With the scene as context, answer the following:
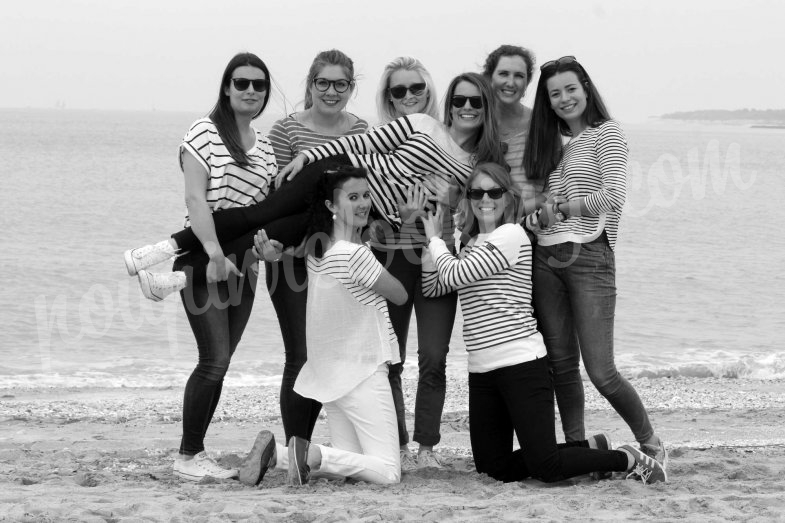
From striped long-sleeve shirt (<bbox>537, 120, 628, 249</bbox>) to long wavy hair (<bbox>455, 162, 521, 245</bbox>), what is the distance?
232mm

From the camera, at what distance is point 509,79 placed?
5207mm

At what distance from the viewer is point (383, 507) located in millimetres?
4277

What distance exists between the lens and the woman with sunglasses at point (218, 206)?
469 centimetres

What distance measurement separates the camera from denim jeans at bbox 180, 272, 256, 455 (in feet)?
15.6

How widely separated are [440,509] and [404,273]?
129 centimetres

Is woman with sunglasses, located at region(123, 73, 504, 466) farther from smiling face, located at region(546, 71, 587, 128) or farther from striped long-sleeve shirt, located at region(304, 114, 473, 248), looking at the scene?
smiling face, located at region(546, 71, 587, 128)

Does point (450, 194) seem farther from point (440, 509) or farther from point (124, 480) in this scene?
point (124, 480)

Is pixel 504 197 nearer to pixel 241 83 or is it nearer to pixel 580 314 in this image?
pixel 580 314

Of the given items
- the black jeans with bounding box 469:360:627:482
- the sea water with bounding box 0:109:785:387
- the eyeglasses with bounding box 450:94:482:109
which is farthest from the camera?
the sea water with bounding box 0:109:785:387

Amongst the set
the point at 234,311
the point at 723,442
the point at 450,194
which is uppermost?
the point at 450,194

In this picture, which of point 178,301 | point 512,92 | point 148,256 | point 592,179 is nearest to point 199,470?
point 148,256

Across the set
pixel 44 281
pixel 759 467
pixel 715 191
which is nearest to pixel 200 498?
pixel 759 467

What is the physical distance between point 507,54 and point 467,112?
0.65 m

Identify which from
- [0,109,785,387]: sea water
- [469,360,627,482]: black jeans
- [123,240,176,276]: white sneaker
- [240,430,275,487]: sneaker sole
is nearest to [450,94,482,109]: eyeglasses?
[469,360,627,482]: black jeans
